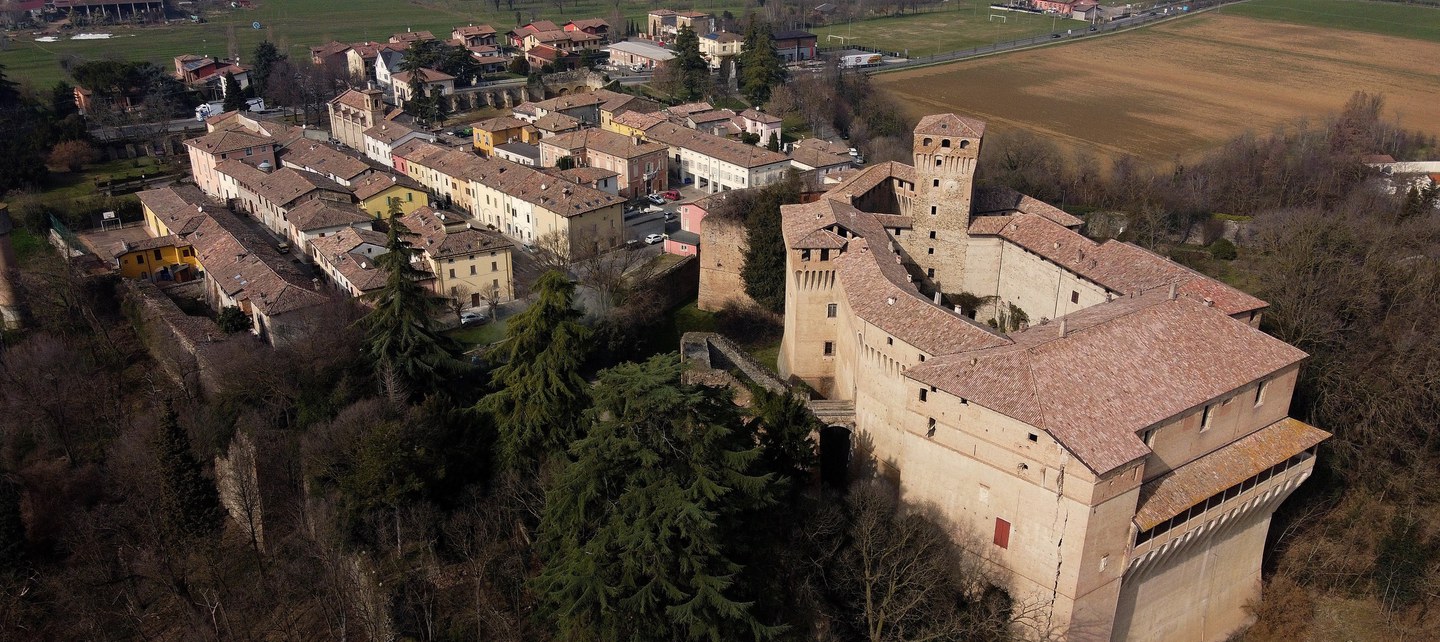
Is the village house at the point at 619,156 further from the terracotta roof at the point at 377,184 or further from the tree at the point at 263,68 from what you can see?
the tree at the point at 263,68

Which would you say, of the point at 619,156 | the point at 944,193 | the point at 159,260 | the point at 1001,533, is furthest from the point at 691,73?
the point at 1001,533

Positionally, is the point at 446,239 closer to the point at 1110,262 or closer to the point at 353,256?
the point at 353,256

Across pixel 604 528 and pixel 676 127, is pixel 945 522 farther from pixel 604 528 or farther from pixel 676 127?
pixel 676 127

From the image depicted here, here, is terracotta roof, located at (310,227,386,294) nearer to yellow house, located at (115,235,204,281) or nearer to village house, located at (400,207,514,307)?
village house, located at (400,207,514,307)

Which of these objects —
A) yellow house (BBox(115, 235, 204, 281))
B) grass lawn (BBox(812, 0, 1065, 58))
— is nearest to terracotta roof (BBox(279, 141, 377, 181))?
yellow house (BBox(115, 235, 204, 281))

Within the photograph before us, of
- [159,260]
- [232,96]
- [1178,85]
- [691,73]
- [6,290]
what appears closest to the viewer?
[6,290]

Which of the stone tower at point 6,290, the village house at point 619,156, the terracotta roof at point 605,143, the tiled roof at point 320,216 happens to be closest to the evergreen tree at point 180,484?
the stone tower at point 6,290

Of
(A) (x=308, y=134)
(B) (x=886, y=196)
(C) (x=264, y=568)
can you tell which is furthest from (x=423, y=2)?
(C) (x=264, y=568)
